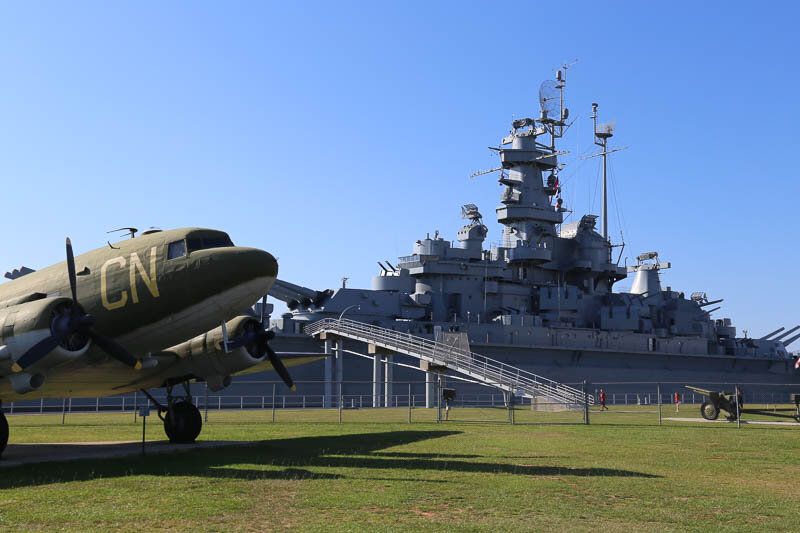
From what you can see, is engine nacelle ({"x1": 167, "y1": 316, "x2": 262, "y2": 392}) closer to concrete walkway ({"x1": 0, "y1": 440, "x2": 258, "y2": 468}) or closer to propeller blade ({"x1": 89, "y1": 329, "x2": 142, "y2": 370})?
concrete walkway ({"x1": 0, "y1": 440, "x2": 258, "y2": 468})

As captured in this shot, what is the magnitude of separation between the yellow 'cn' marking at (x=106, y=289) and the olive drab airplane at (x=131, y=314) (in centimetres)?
2

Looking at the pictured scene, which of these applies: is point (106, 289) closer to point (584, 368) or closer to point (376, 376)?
point (376, 376)

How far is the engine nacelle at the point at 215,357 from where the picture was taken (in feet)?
59.9

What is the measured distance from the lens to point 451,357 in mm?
43094

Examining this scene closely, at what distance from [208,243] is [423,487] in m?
7.73

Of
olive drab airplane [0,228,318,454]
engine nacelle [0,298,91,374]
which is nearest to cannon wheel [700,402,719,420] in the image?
olive drab airplane [0,228,318,454]

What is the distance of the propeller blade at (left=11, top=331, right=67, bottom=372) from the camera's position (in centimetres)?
1346

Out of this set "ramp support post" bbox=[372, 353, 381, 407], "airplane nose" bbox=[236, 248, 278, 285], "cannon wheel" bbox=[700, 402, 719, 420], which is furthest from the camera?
"ramp support post" bbox=[372, 353, 381, 407]

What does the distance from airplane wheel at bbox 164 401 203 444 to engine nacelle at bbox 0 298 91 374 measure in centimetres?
640

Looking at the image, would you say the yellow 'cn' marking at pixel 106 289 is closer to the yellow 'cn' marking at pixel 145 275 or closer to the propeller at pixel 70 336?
the yellow 'cn' marking at pixel 145 275

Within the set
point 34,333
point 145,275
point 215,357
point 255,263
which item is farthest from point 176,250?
point 34,333

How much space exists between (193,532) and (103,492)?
3779 millimetres

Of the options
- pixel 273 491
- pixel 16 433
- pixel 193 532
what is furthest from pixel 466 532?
pixel 16 433

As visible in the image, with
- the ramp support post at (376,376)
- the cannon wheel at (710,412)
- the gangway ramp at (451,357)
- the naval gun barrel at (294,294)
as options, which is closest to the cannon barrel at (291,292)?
the naval gun barrel at (294,294)
